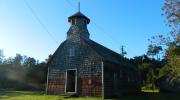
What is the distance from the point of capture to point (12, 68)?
57.2m

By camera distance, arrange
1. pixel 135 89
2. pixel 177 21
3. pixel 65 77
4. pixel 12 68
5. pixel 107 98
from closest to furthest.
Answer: pixel 177 21, pixel 107 98, pixel 65 77, pixel 135 89, pixel 12 68

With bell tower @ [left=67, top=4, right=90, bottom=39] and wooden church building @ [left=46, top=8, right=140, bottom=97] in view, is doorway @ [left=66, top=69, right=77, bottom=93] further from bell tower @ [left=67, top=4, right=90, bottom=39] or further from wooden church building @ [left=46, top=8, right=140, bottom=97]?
bell tower @ [left=67, top=4, right=90, bottom=39]

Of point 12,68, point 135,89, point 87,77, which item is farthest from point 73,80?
point 12,68

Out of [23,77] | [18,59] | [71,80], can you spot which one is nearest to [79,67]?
[71,80]

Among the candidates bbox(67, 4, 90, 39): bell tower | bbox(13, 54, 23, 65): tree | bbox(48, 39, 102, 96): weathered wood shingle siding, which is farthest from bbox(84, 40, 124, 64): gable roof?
bbox(13, 54, 23, 65): tree

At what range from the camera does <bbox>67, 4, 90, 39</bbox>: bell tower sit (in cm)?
2908

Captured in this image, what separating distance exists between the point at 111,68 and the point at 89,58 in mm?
2705

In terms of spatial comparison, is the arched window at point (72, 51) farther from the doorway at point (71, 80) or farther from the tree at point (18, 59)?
the tree at point (18, 59)

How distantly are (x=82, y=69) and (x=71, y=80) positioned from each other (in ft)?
10.6

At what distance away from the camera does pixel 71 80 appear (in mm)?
29531

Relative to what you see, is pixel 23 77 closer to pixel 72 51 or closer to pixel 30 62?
pixel 30 62

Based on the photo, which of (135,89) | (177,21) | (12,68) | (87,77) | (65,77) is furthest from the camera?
(12,68)

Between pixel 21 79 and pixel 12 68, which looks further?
pixel 12 68

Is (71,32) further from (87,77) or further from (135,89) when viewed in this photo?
(135,89)
